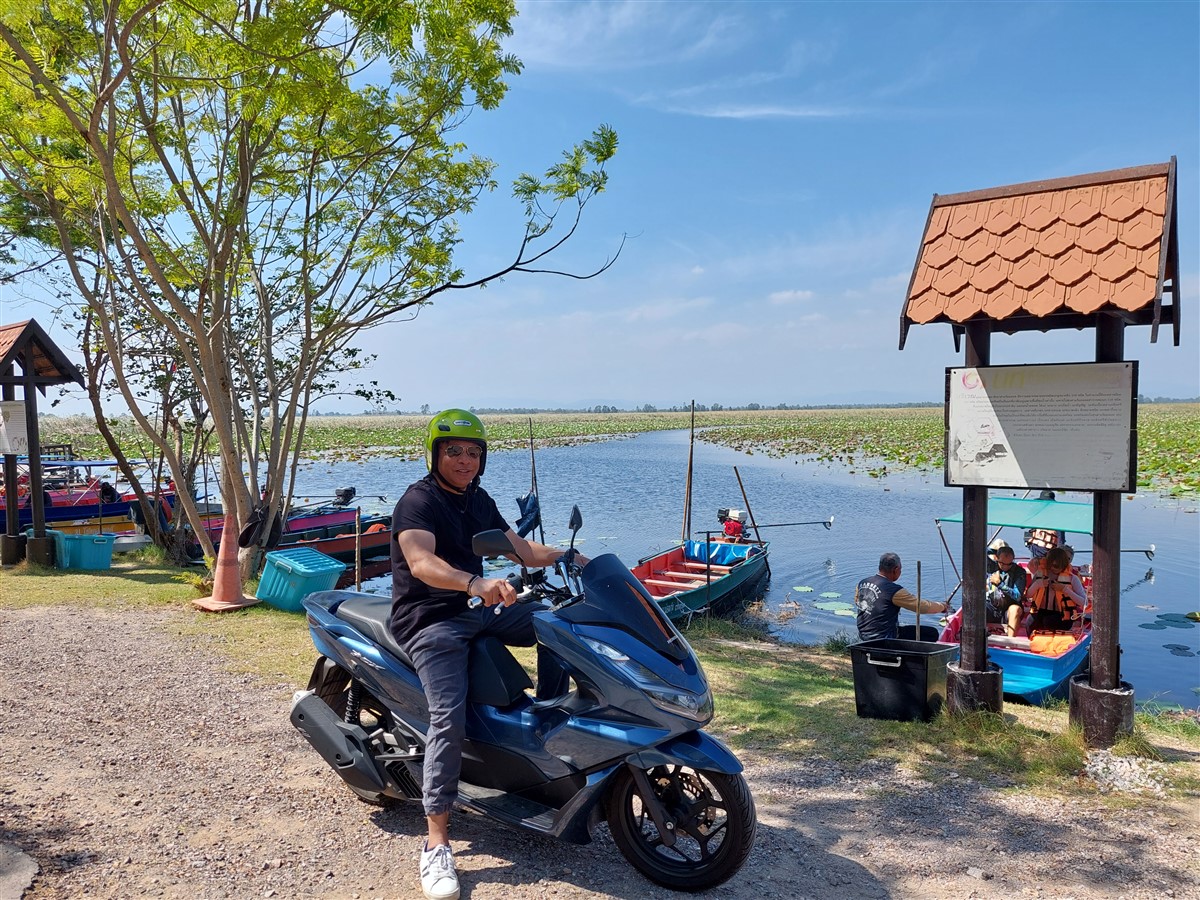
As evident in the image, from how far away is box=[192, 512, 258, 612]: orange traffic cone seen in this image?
8.13 meters

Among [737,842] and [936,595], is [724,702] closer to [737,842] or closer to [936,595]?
[737,842]

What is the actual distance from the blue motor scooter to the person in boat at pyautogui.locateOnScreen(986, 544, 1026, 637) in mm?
6577

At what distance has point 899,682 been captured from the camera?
514 cm

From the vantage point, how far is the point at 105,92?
614cm

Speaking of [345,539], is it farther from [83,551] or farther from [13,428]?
[13,428]

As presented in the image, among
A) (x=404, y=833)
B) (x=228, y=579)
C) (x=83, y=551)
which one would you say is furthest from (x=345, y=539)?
(x=404, y=833)

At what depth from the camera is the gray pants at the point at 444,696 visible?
3.09 metres

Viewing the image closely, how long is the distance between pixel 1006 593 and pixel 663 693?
7.33m

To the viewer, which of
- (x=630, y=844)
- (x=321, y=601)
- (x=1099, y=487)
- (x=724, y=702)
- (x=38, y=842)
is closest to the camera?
(x=630, y=844)

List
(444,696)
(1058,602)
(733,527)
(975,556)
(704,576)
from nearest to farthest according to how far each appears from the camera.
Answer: (444,696) → (975,556) → (1058,602) → (704,576) → (733,527)

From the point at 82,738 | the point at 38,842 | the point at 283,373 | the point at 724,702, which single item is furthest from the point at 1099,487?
the point at 283,373

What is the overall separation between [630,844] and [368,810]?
1.31m

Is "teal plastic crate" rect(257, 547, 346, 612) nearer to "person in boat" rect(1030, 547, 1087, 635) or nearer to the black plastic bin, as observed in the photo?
the black plastic bin

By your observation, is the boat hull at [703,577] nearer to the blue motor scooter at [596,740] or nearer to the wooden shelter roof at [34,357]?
the blue motor scooter at [596,740]
